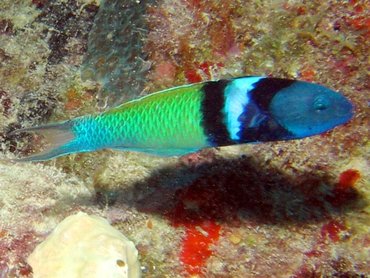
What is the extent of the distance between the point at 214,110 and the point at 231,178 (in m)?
1.01

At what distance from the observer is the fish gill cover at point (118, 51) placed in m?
3.28

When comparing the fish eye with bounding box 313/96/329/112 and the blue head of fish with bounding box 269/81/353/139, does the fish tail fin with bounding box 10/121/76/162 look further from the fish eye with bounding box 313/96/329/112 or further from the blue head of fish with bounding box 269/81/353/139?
the fish eye with bounding box 313/96/329/112

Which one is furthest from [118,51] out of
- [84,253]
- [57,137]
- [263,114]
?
[263,114]

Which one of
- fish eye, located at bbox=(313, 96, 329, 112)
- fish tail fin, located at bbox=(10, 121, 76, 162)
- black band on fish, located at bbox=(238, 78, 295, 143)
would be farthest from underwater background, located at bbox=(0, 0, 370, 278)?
fish eye, located at bbox=(313, 96, 329, 112)

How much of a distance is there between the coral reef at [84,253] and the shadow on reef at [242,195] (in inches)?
19.1

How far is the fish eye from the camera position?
177cm

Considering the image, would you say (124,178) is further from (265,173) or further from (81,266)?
(265,173)

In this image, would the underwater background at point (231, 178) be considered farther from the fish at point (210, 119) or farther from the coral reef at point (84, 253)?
the fish at point (210, 119)

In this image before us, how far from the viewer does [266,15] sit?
277 cm

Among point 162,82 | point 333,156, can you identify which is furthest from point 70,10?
point 333,156

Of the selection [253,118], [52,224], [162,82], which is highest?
[253,118]

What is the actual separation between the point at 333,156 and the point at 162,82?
1.45 m

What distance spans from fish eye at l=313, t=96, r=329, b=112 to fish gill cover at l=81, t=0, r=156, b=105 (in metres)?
1.77

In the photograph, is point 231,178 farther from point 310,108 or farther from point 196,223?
point 310,108
